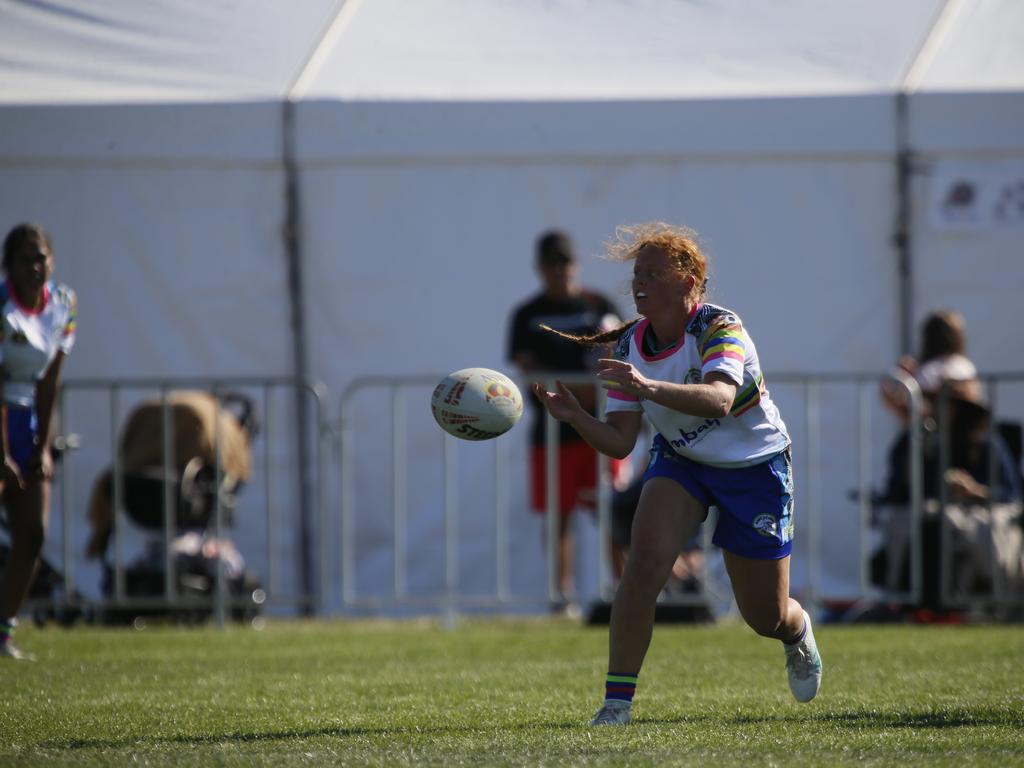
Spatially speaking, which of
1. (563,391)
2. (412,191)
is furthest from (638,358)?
(412,191)

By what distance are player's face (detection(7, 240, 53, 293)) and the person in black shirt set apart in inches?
138

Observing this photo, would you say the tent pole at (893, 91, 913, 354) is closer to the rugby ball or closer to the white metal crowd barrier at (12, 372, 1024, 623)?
the white metal crowd barrier at (12, 372, 1024, 623)

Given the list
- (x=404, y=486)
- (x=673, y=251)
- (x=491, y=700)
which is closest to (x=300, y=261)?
(x=404, y=486)

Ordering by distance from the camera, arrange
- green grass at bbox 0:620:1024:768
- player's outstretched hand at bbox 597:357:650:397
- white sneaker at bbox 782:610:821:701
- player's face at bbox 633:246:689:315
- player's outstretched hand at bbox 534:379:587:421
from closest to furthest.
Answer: green grass at bbox 0:620:1024:768
player's outstretched hand at bbox 597:357:650:397
player's outstretched hand at bbox 534:379:587:421
player's face at bbox 633:246:689:315
white sneaker at bbox 782:610:821:701

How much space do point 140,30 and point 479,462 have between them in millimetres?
3698

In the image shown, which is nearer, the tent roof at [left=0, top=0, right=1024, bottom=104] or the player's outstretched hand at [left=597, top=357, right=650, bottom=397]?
the player's outstretched hand at [left=597, top=357, right=650, bottom=397]

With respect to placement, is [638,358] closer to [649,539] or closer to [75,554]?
[649,539]

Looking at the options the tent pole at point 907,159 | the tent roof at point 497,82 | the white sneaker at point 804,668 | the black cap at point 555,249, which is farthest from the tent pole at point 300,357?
the white sneaker at point 804,668

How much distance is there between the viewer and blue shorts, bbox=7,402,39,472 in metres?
7.46

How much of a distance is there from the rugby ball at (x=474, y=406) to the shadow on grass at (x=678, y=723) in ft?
3.26

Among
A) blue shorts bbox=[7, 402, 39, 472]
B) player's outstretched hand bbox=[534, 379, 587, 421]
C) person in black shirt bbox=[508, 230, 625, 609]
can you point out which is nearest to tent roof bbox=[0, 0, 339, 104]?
person in black shirt bbox=[508, 230, 625, 609]

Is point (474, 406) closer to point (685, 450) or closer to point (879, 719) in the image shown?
point (685, 450)

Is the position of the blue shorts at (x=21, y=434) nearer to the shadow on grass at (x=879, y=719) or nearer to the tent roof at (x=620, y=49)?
the shadow on grass at (x=879, y=719)

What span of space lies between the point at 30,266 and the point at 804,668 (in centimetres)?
398
